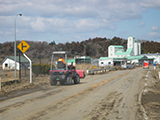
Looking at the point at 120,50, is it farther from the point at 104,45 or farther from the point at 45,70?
the point at 45,70

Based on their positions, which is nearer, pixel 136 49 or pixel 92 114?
pixel 92 114

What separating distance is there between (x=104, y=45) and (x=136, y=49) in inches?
1271

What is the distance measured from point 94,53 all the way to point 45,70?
10237 cm

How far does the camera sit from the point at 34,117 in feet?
24.5

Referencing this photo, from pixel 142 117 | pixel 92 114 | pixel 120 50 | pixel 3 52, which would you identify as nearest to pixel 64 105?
pixel 92 114

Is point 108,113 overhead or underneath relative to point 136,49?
underneath

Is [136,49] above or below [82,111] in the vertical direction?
above

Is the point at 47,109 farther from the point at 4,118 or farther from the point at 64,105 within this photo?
the point at 4,118

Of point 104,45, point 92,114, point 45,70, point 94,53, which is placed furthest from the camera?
point 104,45

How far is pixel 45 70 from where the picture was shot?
33.6 metres

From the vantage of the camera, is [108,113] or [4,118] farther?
[108,113]

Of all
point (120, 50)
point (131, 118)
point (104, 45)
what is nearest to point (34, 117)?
point (131, 118)

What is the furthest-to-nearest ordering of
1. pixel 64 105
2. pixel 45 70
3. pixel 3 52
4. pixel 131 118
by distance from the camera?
1. pixel 3 52
2. pixel 45 70
3. pixel 64 105
4. pixel 131 118

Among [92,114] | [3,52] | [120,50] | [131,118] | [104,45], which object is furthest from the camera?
[104,45]
